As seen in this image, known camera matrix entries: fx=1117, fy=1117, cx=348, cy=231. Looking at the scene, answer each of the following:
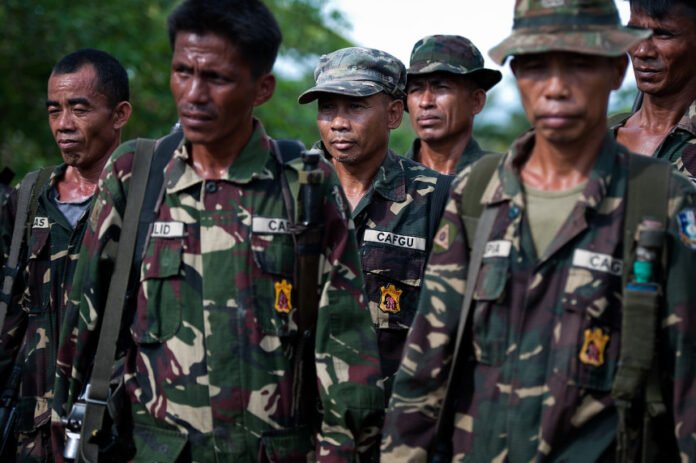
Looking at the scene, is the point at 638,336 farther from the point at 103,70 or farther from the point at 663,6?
the point at 103,70

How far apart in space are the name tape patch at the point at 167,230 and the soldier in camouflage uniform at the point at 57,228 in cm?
169

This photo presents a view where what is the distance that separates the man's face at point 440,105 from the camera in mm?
7953

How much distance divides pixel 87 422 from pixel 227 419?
58cm

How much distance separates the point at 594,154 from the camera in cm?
412

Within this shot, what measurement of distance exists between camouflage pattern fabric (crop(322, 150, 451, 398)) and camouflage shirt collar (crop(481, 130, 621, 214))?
1.84m

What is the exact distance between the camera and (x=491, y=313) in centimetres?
403

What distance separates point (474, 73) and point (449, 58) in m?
0.23

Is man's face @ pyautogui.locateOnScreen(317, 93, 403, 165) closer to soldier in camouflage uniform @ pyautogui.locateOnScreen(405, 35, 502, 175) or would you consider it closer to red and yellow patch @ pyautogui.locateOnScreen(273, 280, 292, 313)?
soldier in camouflage uniform @ pyautogui.locateOnScreen(405, 35, 502, 175)

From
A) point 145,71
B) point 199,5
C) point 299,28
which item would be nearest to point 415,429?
point 199,5

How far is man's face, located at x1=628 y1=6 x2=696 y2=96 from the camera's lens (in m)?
6.02

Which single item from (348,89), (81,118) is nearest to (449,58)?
(348,89)

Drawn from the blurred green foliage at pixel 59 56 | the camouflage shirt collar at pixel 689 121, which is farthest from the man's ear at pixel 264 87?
the blurred green foliage at pixel 59 56

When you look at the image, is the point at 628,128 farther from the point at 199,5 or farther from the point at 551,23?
the point at 199,5

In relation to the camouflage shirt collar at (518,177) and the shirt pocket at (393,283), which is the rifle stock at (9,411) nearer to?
the shirt pocket at (393,283)
